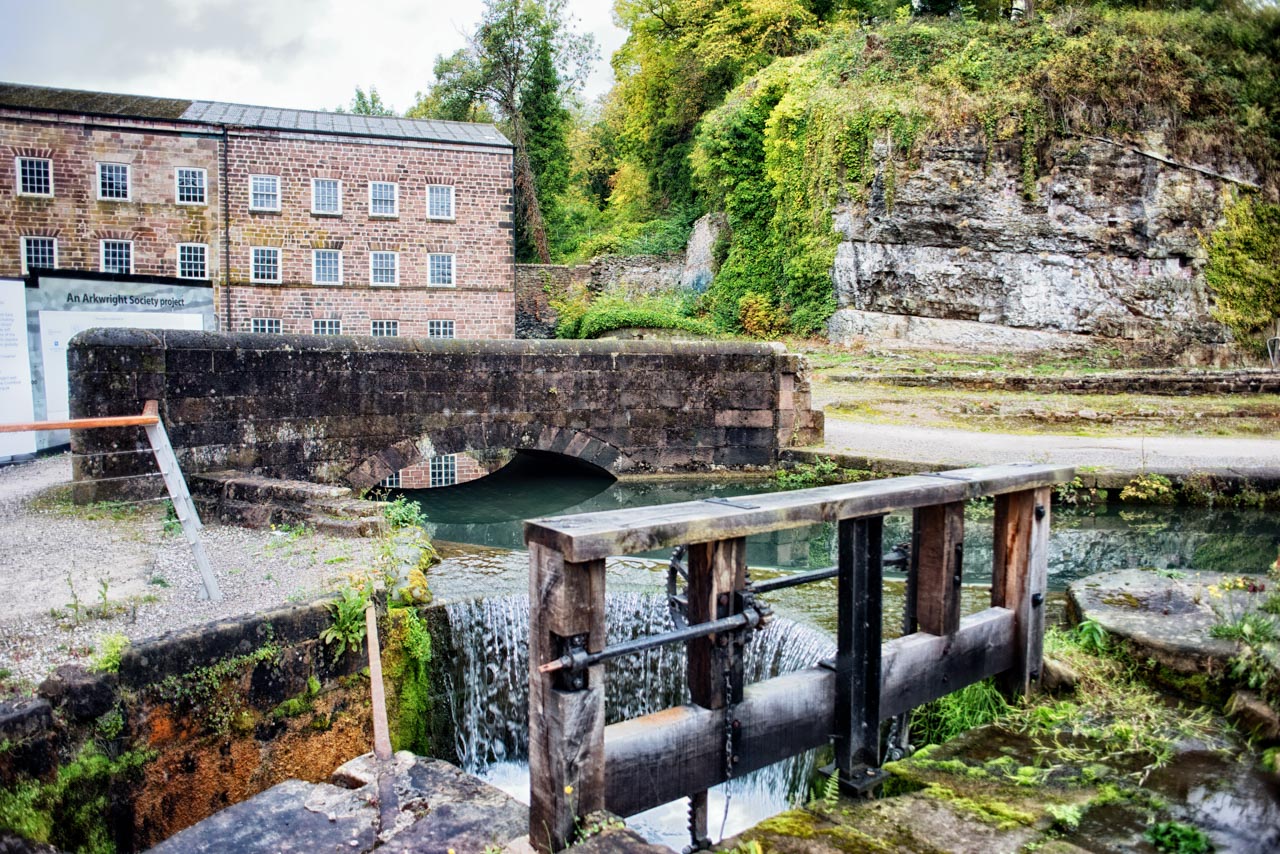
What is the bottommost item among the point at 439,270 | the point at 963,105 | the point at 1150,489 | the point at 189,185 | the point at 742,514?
the point at 1150,489

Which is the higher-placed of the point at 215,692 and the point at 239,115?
the point at 239,115

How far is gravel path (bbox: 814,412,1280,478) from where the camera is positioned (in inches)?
439

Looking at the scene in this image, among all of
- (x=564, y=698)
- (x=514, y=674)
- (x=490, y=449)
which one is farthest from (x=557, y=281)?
(x=564, y=698)

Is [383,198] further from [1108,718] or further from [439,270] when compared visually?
[1108,718]

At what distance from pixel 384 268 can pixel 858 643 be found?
2760 cm

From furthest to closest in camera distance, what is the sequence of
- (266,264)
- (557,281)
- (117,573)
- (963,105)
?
(557,281) < (266,264) < (963,105) < (117,573)

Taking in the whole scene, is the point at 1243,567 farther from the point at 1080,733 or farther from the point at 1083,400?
the point at 1083,400

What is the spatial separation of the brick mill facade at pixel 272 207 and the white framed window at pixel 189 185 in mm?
41

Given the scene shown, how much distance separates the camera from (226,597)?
5465 millimetres

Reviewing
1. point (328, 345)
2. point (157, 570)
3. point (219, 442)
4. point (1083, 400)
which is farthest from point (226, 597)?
point (1083, 400)

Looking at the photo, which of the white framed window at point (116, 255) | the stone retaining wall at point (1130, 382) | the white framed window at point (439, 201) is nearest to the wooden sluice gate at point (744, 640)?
the stone retaining wall at point (1130, 382)

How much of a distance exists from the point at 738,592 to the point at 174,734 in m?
2.92

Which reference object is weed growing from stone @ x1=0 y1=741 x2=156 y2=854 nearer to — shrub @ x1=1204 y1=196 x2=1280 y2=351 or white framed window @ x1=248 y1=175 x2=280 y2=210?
shrub @ x1=1204 y1=196 x2=1280 y2=351

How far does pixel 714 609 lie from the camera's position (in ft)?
10.7
